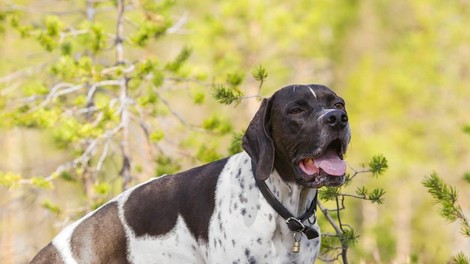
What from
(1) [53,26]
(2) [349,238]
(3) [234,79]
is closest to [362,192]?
(2) [349,238]

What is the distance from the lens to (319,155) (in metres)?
4.91

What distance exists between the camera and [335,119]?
4797 millimetres

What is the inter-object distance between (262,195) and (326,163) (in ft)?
1.50

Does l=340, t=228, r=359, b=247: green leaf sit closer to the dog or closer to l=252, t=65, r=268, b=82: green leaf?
the dog

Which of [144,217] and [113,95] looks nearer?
[144,217]

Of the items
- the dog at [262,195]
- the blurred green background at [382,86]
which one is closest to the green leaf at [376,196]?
the dog at [262,195]

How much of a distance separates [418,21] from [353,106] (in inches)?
168

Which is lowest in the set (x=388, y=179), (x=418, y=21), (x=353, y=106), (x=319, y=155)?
(x=388, y=179)

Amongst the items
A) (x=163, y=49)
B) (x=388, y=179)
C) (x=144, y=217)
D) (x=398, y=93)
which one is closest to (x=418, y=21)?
(x=398, y=93)

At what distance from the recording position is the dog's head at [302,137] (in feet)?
15.9

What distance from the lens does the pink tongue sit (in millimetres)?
4898

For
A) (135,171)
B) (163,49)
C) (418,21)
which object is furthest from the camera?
(163,49)

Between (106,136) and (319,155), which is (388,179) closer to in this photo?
(106,136)

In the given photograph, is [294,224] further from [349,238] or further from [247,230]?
[349,238]
